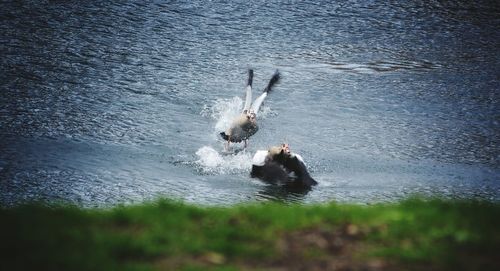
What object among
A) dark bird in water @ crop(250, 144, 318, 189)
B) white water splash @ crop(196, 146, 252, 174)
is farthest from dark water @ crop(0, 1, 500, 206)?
dark bird in water @ crop(250, 144, 318, 189)

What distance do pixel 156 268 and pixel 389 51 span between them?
1887cm

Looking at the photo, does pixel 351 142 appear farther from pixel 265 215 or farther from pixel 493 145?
pixel 265 215

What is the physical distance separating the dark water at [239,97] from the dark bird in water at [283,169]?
10.7 inches

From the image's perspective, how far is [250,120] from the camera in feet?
56.5

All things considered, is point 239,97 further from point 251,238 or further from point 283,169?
point 251,238

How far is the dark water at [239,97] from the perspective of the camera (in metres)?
15.0

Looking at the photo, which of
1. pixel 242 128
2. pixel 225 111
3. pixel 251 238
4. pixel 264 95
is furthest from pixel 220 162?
pixel 251 238

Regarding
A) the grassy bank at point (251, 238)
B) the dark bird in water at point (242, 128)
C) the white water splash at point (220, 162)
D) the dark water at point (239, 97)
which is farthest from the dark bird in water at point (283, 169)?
the grassy bank at point (251, 238)

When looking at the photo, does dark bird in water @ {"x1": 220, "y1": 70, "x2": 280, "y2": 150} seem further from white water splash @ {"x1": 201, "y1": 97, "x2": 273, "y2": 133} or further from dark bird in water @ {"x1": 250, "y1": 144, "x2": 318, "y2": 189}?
dark bird in water @ {"x1": 250, "y1": 144, "x2": 318, "y2": 189}

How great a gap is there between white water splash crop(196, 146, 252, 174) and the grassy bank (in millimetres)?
7143

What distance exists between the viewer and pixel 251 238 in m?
7.49

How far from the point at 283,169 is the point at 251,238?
7.65 meters

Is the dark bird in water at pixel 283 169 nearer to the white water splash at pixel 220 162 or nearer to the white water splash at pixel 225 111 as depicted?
the white water splash at pixel 220 162

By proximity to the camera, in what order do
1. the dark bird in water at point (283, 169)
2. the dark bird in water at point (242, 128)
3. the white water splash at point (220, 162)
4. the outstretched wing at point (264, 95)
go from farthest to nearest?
the outstretched wing at point (264, 95)
the dark bird in water at point (242, 128)
the white water splash at point (220, 162)
the dark bird in water at point (283, 169)
